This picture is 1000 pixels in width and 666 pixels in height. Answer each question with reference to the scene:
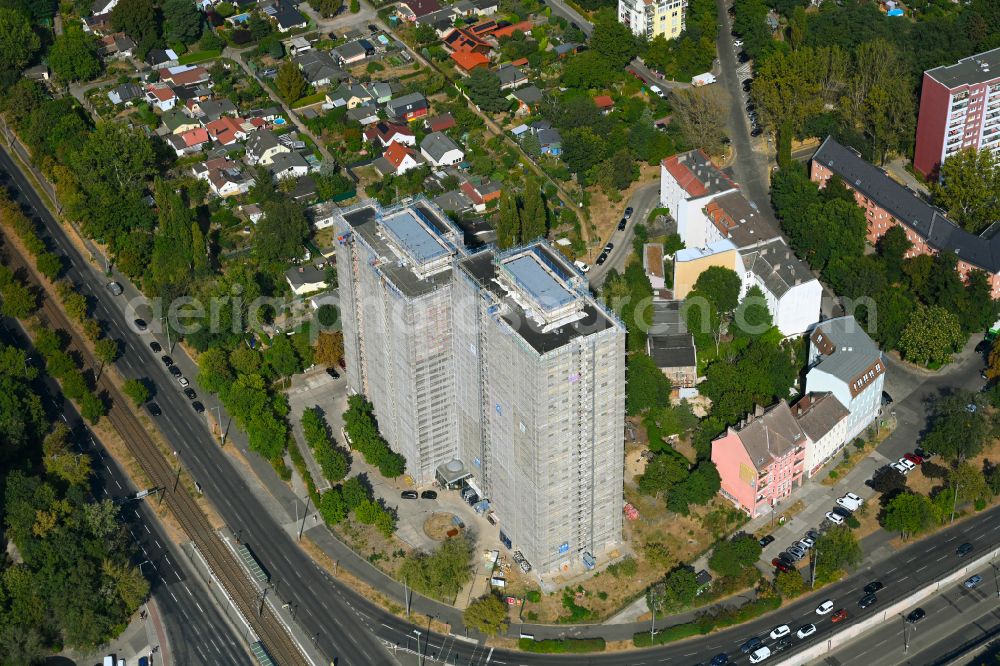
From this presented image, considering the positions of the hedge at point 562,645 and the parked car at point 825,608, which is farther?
the parked car at point 825,608

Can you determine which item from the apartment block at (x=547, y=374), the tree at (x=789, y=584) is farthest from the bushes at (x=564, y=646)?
the tree at (x=789, y=584)

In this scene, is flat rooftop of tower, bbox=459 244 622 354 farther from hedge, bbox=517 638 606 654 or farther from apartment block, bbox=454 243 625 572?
hedge, bbox=517 638 606 654

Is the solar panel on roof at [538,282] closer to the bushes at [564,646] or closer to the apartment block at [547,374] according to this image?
the apartment block at [547,374]

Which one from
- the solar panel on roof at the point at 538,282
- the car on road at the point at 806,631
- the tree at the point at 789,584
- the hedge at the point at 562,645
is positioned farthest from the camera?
the tree at the point at 789,584

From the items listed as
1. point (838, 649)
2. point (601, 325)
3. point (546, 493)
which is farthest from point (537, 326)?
point (838, 649)

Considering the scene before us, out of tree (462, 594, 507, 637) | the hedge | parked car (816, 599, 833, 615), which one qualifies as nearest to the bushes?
the hedge

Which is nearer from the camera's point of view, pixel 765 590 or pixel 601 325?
pixel 601 325

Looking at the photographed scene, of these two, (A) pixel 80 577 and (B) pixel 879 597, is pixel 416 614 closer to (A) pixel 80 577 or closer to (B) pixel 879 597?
(A) pixel 80 577
